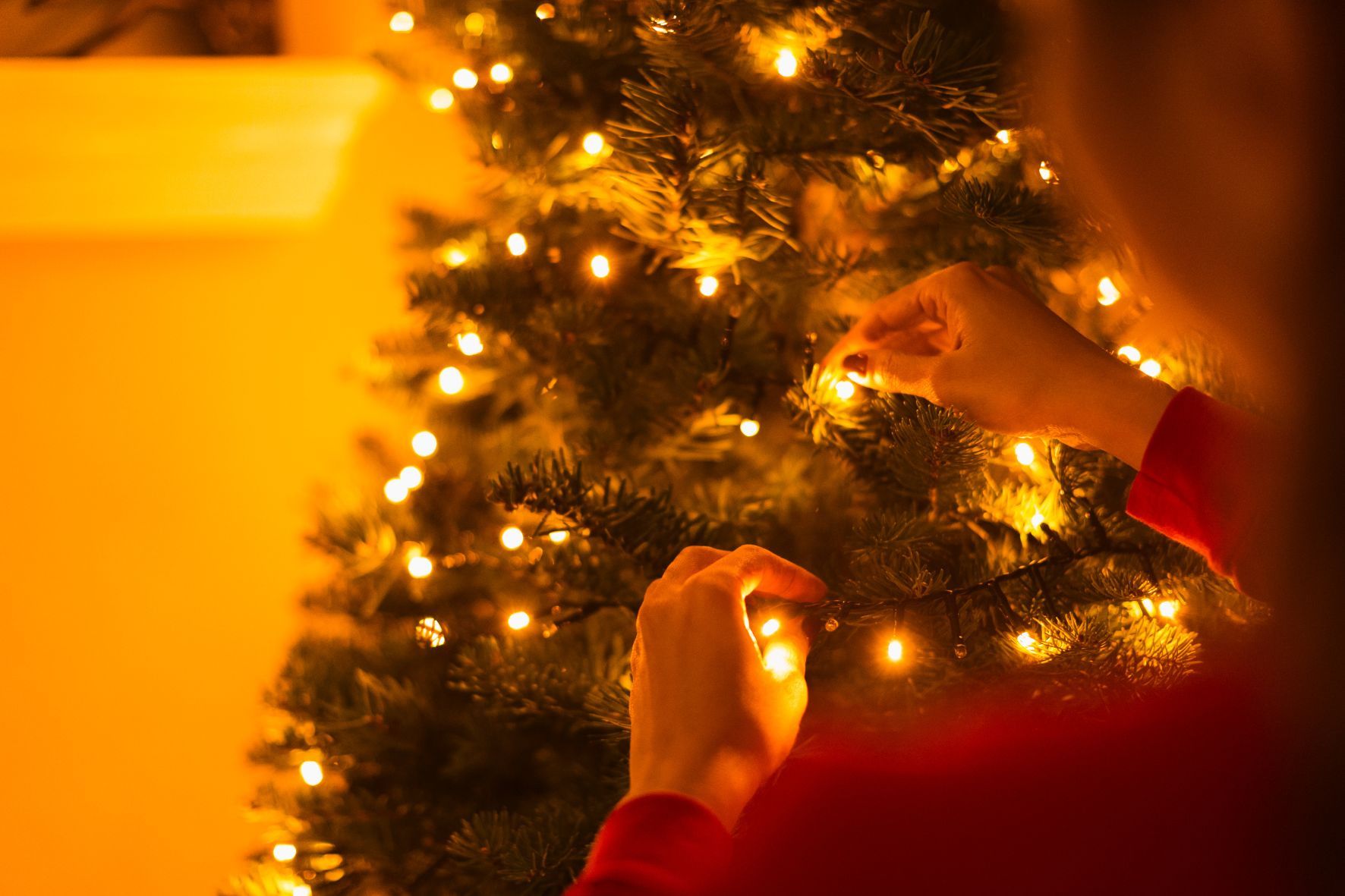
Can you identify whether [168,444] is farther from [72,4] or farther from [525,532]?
[525,532]

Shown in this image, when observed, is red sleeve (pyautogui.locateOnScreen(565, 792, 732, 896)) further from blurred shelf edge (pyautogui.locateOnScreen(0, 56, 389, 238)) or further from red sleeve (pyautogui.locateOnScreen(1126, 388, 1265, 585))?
blurred shelf edge (pyautogui.locateOnScreen(0, 56, 389, 238))

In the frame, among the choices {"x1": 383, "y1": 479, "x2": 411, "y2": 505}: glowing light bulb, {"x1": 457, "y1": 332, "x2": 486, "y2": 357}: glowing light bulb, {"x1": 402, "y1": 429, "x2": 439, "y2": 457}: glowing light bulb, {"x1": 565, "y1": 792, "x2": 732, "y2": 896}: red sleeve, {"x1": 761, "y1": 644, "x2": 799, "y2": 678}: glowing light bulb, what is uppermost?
{"x1": 565, "y1": 792, "x2": 732, "y2": 896}: red sleeve

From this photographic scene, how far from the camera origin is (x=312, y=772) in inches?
31.2

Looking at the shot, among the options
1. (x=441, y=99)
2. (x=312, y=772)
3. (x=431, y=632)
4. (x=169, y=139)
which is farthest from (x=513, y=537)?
(x=169, y=139)

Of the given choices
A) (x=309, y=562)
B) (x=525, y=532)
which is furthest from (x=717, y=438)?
(x=309, y=562)

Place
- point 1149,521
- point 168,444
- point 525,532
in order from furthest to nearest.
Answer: point 168,444 < point 525,532 < point 1149,521

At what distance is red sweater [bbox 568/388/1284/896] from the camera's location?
1.36ft

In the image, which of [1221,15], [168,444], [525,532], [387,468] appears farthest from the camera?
[168,444]

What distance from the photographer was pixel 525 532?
2.35 ft

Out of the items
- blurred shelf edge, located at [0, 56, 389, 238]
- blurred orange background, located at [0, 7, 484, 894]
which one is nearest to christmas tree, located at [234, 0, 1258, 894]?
blurred shelf edge, located at [0, 56, 389, 238]

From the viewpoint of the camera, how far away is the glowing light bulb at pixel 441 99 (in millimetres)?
816

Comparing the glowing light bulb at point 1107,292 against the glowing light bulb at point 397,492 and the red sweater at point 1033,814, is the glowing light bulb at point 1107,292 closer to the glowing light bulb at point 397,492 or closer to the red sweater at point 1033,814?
the red sweater at point 1033,814

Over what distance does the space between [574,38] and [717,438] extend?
1.03ft

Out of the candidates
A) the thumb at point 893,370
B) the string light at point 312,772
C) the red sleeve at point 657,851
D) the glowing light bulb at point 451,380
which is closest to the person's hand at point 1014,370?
the thumb at point 893,370
